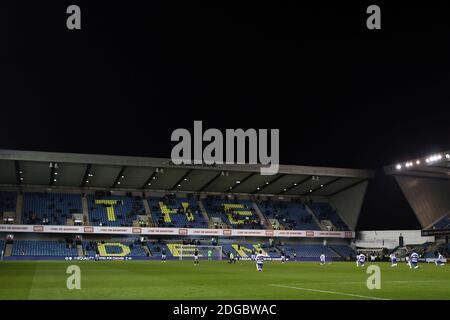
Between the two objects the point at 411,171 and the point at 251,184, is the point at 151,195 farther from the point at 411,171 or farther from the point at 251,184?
the point at 411,171

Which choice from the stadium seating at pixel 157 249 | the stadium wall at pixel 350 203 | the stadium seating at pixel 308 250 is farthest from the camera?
the stadium wall at pixel 350 203

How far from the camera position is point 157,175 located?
69.6 m

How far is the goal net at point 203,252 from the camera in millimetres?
68750

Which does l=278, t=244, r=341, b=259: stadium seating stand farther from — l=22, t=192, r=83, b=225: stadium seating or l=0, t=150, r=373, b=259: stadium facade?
l=22, t=192, r=83, b=225: stadium seating

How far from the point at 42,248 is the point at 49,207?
24.2 feet

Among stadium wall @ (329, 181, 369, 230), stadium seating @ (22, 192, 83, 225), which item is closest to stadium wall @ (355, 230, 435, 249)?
stadium wall @ (329, 181, 369, 230)

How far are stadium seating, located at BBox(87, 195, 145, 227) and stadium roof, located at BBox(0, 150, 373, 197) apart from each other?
199 centimetres

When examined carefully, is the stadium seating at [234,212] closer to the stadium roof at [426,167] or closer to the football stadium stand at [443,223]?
the stadium roof at [426,167]

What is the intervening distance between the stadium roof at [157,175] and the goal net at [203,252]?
386 inches

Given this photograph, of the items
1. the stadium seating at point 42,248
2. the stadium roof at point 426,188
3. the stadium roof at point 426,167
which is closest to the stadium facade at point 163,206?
the stadium seating at point 42,248

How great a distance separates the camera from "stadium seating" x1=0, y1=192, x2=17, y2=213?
65.7 metres

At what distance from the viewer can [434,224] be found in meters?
67.6

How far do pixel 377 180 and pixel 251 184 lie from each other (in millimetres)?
18723

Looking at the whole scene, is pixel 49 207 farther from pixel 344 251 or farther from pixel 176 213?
pixel 344 251
